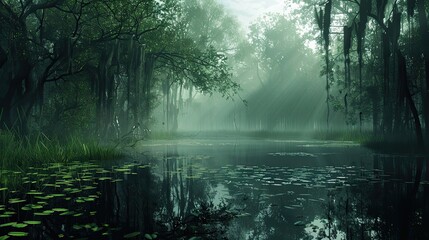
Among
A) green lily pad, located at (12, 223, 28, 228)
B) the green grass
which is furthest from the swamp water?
the green grass

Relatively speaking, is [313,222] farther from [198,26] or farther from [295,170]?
[198,26]

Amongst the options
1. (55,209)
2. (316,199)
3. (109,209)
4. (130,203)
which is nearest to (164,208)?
(130,203)

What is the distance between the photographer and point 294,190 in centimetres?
733

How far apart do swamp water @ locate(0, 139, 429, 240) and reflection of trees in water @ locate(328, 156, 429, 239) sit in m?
0.01

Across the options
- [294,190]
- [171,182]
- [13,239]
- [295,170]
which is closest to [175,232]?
[13,239]

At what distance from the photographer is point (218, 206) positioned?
19.5 feet

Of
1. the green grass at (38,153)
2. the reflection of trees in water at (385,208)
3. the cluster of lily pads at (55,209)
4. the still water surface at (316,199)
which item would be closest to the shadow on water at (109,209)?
the cluster of lily pads at (55,209)

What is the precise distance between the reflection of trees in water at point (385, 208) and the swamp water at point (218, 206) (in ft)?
0.04

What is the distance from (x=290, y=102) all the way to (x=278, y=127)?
22.5ft

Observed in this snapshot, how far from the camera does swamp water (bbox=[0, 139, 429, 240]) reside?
445 centimetres

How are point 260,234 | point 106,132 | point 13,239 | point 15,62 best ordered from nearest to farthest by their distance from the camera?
point 13,239 < point 260,234 < point 15,62 < point 106,132

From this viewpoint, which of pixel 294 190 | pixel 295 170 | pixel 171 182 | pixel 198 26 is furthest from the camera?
pixel 198 26

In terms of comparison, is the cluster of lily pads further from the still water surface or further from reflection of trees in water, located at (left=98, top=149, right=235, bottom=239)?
the still water surface

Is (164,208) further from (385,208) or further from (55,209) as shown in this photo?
(385,208)
